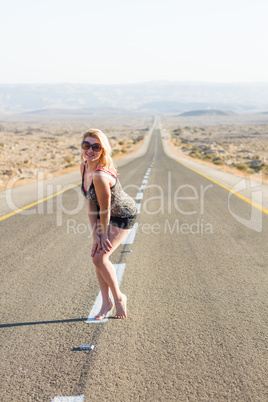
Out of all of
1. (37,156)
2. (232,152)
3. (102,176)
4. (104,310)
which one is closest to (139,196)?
(104,310)

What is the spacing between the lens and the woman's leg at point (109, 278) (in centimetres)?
395

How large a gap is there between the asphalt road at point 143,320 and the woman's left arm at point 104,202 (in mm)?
856

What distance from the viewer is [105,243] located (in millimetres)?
3906

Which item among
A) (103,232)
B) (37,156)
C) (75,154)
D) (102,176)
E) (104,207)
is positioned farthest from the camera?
(75,154)

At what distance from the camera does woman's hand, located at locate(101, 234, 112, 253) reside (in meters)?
3.89

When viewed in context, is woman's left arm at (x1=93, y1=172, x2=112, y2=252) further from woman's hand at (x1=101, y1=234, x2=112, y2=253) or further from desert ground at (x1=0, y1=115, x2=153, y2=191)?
desert ground at (x1=0, y1=115, x2=153, y2=191)

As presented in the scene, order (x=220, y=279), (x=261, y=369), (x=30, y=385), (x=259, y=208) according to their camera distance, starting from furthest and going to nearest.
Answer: (x=259, y=208) → (x=220, y=279) → (x=261, y=369) → (x=30, y=385)

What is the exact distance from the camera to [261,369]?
324cm

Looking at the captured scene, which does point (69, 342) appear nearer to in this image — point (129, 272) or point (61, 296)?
point (61, 296)

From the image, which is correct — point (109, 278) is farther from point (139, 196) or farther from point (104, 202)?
point (139, 196)

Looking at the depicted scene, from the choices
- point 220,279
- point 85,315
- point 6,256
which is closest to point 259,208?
point 220,279

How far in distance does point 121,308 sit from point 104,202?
115 cm

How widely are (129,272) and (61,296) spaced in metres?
1.14

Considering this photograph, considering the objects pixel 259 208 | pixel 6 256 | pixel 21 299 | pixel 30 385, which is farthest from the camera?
pixel 259 208
